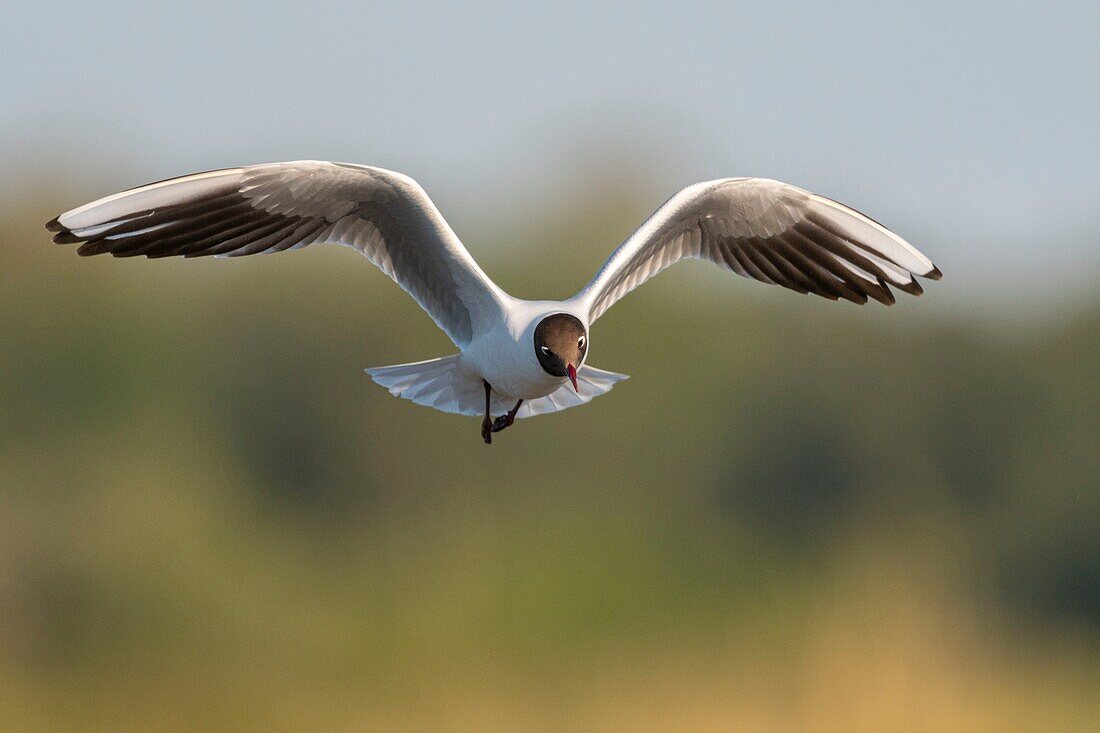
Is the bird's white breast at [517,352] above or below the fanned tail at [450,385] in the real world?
above

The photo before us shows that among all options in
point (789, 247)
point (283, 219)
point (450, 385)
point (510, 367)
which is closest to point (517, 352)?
point (510, 367)

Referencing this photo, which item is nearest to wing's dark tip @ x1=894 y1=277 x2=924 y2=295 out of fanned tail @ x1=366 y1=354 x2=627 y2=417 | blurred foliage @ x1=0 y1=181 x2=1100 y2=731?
fanned tail @ x1=366 y1=354 x2=627 y2=417

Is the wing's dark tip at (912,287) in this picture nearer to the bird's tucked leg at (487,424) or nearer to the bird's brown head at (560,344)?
the bird's brown head at (560,344)

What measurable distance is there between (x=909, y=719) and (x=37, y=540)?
1066cm

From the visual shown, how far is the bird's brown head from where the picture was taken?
688 centimetres

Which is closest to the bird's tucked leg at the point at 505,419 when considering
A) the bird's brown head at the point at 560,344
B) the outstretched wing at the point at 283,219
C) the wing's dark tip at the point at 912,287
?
the outstretched wing at the point at 283,219

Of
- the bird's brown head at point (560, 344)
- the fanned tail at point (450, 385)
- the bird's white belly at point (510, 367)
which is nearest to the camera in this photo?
the bird's brown head at point (560, 344)

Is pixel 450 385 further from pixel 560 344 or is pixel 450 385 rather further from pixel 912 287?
pixel 912 287

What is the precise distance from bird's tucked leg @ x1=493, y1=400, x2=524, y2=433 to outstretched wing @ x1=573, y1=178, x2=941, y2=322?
540 mm

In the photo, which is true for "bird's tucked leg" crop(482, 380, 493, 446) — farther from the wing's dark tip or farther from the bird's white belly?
the wing's dark tip

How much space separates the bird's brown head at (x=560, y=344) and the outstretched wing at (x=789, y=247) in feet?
2.92

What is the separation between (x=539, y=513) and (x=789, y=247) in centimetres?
1613

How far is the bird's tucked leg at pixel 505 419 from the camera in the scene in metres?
7.79

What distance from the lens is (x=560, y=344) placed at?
689cm
